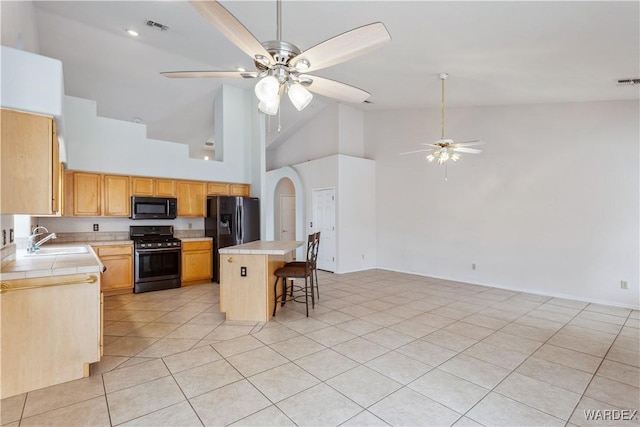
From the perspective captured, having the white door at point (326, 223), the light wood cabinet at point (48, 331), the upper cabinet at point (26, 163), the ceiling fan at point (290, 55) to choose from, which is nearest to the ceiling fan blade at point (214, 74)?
the ceiling fan at point (290, 55)

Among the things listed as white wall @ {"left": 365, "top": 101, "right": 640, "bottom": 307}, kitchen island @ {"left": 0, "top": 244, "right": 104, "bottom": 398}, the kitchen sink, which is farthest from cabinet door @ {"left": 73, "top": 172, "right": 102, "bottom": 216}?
white wall @ {"left": 365, "top": 101, "right": 640, "bottom": 307}

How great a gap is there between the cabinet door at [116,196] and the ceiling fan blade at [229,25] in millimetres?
4314

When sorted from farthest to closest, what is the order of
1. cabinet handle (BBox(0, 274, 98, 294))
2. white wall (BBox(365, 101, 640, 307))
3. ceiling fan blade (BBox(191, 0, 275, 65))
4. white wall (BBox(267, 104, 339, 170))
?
white wall (BBox(267, 104, 339, 170)) < white wall (BBox(365, 101, 640, 307)) < cabinet handle (BBox(0, 274, 98, 294)) < ceiling fan blade (BBox(191, 0, 275, 65))

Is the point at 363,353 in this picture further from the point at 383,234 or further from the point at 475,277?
the point at 383,234

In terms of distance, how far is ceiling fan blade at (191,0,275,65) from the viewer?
1.53m

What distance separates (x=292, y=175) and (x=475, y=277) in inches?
189

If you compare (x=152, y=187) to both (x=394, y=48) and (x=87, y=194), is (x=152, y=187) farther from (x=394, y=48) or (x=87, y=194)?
(x=394, y=48)

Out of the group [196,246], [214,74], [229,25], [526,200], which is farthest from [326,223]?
[229,25]

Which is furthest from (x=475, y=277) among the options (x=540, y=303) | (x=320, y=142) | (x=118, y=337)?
(x=118, y=337)

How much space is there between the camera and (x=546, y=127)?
496 cm

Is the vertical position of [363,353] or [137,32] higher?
[137,32]

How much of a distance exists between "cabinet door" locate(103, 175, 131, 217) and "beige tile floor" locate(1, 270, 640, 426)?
168cm

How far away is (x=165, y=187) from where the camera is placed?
5.55 m

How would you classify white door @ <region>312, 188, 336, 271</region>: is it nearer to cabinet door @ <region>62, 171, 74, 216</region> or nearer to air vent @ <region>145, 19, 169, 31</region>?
air vent @ <region>145, 19, 169, 31</region>
